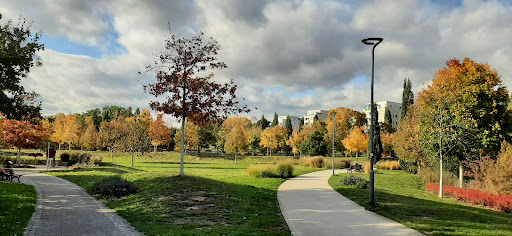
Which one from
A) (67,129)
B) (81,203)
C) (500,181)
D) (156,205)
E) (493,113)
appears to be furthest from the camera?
(67,129)

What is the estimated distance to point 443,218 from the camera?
11.3 meters

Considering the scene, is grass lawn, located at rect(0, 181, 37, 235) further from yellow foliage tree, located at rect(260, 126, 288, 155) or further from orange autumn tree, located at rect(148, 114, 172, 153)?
yellow foliage tree, located at rect(260, 126, 288, 155)

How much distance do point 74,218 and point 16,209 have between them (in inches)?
107

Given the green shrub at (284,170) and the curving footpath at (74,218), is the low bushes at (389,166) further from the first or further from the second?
the curving footpath at (74,218)

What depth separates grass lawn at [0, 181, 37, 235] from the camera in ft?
27.4

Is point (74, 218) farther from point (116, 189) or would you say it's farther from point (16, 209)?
point (116, 189)

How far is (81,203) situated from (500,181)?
21835 millimetres

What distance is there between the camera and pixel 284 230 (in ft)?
27.6

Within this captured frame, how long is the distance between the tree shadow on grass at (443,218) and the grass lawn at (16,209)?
11.2 m

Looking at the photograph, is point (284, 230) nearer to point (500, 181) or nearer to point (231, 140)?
point (500, 181)

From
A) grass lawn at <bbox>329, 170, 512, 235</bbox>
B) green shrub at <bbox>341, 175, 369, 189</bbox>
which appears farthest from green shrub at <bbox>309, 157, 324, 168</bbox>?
grass lawn at <bbox>329, 170, 512, 235</bbox>

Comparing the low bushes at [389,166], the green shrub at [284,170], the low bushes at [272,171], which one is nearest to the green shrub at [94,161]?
the low bushes at [272,171]

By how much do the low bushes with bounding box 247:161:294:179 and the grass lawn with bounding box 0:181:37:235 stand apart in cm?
1465

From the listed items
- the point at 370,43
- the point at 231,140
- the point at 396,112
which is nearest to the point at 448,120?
the point at 370,43
